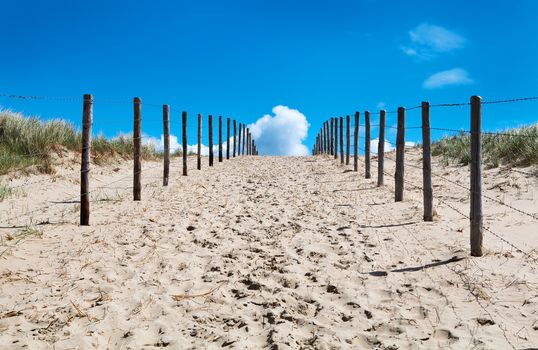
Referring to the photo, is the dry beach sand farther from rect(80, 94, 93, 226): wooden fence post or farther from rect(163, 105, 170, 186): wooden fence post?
rect(163, 105, 170, 186): wooden fence post

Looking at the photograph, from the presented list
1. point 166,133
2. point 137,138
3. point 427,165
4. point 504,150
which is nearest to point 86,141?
point 137,138

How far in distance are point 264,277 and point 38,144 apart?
934 cm

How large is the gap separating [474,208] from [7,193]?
7.81 metres

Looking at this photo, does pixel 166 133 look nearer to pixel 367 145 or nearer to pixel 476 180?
pixel 367 145

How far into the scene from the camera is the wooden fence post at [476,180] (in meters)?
5.05

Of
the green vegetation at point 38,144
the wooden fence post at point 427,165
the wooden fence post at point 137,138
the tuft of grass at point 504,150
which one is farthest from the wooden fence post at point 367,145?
the green vegetation at point 38,144

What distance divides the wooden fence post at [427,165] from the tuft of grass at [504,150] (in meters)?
3.05

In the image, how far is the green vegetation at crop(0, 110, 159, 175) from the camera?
1068 centimetres

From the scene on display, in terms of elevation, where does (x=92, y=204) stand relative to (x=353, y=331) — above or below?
above

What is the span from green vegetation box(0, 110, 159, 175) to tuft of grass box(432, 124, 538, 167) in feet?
33.1

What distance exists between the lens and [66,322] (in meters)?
3.63

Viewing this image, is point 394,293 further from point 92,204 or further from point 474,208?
point 92,204

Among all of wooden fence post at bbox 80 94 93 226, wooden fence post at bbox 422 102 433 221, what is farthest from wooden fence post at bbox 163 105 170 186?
wooden fence post at bbox 422 102 433 221

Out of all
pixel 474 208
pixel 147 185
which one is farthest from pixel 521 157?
pixel 147 185
